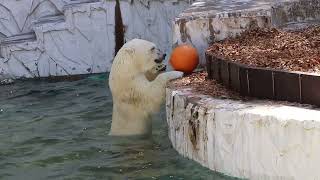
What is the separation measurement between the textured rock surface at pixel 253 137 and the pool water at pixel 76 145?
0.18 meters

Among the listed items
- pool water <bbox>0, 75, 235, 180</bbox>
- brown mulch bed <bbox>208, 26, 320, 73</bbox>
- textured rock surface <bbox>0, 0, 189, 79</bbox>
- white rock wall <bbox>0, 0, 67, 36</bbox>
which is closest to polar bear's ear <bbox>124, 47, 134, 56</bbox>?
pool water <bbox>0, 75, 235, 180</bbox>

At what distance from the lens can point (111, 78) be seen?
265 inches

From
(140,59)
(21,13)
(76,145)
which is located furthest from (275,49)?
(21,13)

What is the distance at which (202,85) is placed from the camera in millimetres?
5738

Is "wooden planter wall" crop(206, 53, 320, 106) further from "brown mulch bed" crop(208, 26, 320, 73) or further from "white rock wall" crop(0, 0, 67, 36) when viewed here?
"white rock wall" crop(0, 0, 67, 36)

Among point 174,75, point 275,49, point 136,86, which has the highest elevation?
point 275,49

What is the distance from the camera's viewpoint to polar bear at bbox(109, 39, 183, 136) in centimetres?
663

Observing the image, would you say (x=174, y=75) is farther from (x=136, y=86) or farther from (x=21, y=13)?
(x=21, y=13)

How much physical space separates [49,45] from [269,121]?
870 centimetres

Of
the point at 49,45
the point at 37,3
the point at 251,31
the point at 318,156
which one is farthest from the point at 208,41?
the point at 37,3

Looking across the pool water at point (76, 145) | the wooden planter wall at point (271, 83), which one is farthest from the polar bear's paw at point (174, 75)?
the wooden planter wall at point (271, 83)

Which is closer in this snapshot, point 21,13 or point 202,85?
point 202,85

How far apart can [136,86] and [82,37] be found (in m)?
5.95

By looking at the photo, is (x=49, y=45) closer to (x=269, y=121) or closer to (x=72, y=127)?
(x=72, y=127)
